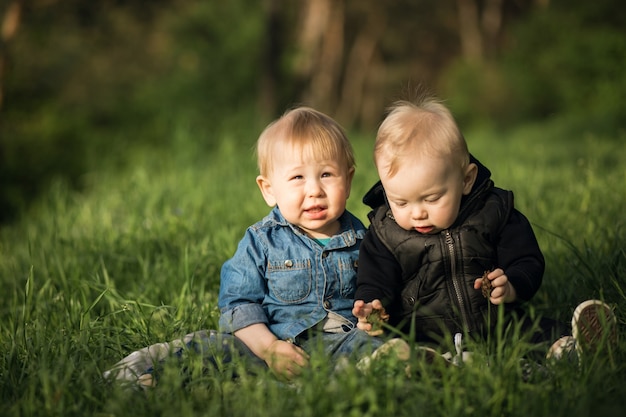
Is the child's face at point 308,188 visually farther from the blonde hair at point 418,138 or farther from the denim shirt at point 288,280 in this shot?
the blonde hair at point 418,138

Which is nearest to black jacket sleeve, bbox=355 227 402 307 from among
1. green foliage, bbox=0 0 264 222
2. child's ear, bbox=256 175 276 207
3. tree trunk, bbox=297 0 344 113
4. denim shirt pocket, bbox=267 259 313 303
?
denim shirt pocket, bbox=267 259 313 303

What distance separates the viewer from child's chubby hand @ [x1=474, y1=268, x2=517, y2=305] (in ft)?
9.09

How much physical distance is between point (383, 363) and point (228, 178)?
5.40m

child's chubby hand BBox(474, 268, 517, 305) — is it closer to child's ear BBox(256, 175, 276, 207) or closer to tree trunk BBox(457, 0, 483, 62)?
child's ear BBox(256, 175, 276, 207)

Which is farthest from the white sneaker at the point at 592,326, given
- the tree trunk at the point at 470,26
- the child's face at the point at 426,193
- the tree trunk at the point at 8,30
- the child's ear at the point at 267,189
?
the tree trunk at the point at 470,26

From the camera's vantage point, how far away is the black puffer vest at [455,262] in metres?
3.01

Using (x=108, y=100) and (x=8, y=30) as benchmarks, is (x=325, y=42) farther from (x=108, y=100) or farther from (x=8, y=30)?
(x=8, y=30)

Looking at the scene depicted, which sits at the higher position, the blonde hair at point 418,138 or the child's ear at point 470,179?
the blonde hair at point 418,138

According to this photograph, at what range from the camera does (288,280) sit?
3.20 m

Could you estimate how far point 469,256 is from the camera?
9.86ft

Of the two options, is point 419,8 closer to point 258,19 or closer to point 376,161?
point 258,19

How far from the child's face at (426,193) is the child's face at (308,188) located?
0.26m

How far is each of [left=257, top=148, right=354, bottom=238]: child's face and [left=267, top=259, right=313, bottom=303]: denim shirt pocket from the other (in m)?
0.18

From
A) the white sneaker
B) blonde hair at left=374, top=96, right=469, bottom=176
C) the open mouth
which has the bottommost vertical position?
the white sneaker
